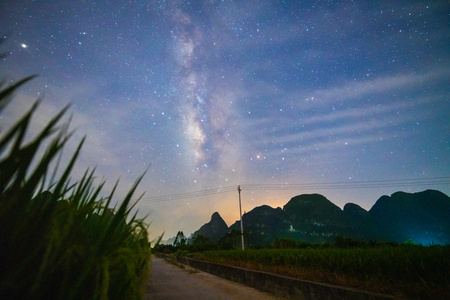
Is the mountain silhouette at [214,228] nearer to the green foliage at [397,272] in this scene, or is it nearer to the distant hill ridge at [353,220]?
the distant hill ridge at [353,220]

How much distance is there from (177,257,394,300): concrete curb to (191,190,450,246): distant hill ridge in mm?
95165

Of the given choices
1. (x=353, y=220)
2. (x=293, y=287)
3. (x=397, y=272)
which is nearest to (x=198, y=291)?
(x=293, y=287)

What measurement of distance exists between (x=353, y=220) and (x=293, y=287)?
125543mm

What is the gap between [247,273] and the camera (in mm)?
7629

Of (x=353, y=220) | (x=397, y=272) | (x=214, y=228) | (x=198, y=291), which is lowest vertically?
(x=198, y=291)

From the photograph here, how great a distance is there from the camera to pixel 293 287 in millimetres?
5340

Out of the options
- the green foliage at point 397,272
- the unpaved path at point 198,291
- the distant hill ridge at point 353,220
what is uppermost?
the distant hill ridge at point 353,220

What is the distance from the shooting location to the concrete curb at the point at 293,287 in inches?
154

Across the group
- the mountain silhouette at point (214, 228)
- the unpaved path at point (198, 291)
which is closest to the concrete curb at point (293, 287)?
the unpaved path at point (198, 291)

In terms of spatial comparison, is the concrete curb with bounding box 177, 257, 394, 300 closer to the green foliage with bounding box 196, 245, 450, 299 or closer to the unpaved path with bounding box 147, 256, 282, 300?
the unpaved path with bounding box 147, 256, 282, 300

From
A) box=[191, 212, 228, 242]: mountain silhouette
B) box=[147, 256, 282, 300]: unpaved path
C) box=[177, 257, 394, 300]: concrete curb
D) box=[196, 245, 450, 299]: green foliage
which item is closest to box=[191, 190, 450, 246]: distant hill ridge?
box=[191, 212, 228, 242]: mountain silhouette

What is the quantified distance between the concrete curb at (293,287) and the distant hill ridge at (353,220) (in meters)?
95.2

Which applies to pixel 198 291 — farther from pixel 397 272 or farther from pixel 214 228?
pixel 214 228

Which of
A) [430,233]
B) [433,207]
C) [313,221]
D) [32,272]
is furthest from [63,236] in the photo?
[433,207]
